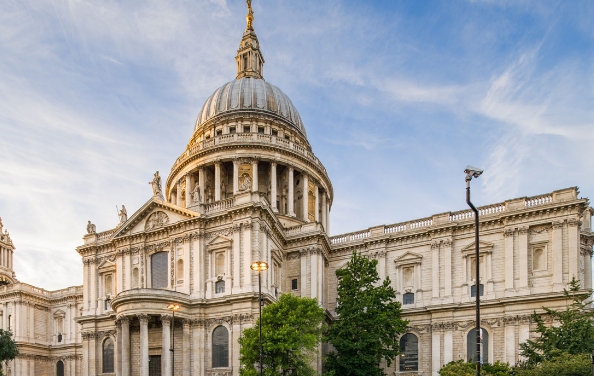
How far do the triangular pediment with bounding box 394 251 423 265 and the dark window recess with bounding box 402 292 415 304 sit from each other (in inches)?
119

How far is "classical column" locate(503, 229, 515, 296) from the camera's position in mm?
43594

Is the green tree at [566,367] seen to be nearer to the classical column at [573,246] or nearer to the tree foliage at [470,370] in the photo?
the tree foliage at [470,370]

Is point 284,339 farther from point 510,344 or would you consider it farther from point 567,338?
point 510,344

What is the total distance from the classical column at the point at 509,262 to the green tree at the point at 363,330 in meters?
10.1

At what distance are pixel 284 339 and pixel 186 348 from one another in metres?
13.1

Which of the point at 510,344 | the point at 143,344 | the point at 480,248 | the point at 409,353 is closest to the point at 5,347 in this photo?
the point at 143,344

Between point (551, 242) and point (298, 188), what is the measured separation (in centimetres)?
3138

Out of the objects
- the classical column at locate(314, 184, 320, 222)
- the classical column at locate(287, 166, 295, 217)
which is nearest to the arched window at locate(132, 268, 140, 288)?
the classical column at locate(287, 166, 295, 217)

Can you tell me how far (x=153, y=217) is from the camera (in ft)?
159

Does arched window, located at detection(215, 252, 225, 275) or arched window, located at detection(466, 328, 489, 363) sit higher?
arched window, located at detection(215, 252, 225, 275)

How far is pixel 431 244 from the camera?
48.1m

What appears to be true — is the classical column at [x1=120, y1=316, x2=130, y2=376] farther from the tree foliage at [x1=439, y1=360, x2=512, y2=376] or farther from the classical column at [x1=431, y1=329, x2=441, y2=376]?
the classical column at [x1=431, y1=329, x2=441, y2=376]

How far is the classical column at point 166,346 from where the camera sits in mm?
40594

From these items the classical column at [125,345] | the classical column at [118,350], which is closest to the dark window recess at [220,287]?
the classical column at [125,345]
